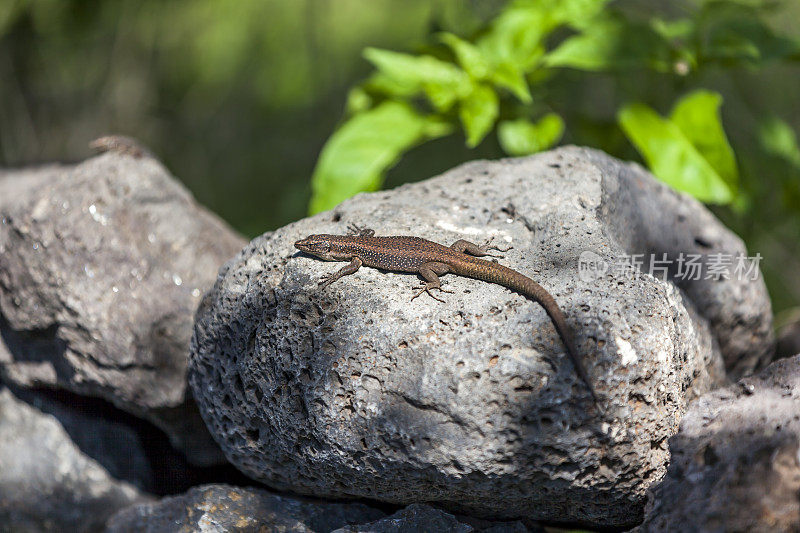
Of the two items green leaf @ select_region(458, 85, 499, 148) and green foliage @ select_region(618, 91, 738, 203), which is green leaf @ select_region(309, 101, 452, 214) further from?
green foliage @ select_region(618, 91, 738, 203)

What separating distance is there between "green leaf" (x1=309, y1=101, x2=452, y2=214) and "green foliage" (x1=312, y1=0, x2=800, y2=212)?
0.01 m

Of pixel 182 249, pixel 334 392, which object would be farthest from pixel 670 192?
Result: pixel 182 249

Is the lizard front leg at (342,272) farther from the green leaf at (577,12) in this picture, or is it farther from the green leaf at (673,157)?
the green leaf at (577,12)

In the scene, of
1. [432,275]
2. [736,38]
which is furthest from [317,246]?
[736,38]

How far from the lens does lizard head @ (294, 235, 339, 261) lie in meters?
3.70

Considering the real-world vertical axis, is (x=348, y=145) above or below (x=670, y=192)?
above

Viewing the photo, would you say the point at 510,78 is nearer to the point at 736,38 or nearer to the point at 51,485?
the point at 736,38

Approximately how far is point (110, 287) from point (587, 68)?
367 centimetres

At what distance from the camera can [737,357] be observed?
14.4 ft

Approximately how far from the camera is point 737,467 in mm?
2811

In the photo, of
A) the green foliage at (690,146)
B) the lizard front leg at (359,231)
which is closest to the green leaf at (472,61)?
the green foliage at (690,146)

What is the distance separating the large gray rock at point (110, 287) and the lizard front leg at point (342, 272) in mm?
1393

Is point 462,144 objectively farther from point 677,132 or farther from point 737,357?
point 737,357

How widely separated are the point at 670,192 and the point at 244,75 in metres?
7.49
